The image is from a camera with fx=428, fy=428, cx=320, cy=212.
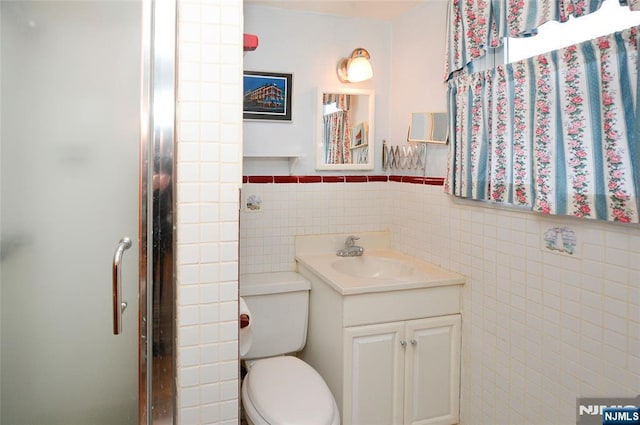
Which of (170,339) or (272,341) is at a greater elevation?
(170,339)

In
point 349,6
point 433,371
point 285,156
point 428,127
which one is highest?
point 349,6

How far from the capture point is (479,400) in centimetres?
191

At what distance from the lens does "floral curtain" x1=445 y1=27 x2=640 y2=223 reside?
1.23 metres

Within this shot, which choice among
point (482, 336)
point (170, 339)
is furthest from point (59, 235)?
point (482, 336)

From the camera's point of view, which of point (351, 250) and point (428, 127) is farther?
point (351, 250)

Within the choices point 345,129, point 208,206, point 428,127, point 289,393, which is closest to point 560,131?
point 428,127

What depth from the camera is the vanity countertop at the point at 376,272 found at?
186 centimetres

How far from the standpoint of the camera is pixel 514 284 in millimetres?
1698

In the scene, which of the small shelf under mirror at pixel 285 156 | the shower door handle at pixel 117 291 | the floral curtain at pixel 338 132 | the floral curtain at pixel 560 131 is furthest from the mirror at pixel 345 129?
the shower door handle at pixel 117 291

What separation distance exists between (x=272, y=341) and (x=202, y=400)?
3.35 ft

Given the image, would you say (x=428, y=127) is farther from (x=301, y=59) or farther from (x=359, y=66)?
(x=301, y=59)

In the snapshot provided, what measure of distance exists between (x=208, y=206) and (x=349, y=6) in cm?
171

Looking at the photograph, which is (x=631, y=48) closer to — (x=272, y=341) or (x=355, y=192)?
(x=355, y=192)

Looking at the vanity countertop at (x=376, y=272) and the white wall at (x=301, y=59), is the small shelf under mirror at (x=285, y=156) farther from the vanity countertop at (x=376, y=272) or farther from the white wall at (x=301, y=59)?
the vanity countertop at (x=376, y=272)
